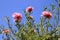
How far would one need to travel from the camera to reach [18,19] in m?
3.57

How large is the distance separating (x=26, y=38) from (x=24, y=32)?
11cm

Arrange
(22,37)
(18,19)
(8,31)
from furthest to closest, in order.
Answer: (8,31), (18,19), (22,37)

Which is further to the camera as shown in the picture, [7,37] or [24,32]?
[7,37]

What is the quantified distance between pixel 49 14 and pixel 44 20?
0.59 feet

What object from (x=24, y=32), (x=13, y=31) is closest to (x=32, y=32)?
(x=24, y=32)

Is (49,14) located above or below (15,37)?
above

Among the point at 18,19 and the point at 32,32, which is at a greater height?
the point at 18,19

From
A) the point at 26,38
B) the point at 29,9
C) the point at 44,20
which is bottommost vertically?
the point at 26,38

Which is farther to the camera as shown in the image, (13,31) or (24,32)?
(13,31)

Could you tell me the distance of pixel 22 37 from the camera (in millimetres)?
3352

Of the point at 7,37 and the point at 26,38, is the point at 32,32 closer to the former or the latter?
the point at 26,38

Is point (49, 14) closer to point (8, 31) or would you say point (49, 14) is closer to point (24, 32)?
point (24, 32)

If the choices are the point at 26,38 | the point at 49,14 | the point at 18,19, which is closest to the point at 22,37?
the point at 26,38

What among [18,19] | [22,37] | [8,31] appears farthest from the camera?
[8,31]
